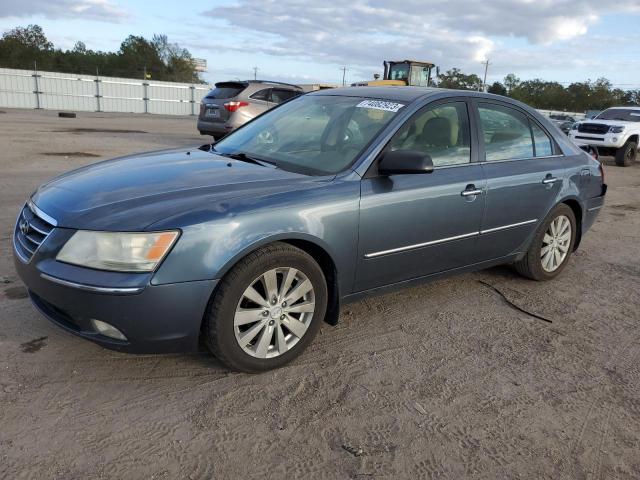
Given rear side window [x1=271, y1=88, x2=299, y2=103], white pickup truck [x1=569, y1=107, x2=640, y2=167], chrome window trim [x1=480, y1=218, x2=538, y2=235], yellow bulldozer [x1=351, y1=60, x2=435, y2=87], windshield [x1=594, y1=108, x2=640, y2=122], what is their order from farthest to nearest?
1. yellow bulldozer [x1=351, y1=60, x2=435, y2=87]
2. windshield [x1=594, y1=108, x2=640, y2=122]
3. white pickup truck [x1=569, y1=107, x2=640, y2=167]
4. rear side window [x1=271, y1=88, x2=299, y2=103]
5. chrome window trim [x1=480, y1=218, x2=538, y2=235]

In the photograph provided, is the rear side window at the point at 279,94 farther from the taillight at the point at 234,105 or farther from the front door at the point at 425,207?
the front door at the point at 425,207

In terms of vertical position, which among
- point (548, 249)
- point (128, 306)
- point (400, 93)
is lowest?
point (548, 249)

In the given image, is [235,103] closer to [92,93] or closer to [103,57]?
[92,93]

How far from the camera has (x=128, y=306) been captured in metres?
2.58

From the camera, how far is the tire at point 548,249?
4.63 m

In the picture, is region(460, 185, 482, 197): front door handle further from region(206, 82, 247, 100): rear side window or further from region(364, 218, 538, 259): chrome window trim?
region(206, 82, 247, 100): rear side window

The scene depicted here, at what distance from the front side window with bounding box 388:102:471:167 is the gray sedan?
12mm

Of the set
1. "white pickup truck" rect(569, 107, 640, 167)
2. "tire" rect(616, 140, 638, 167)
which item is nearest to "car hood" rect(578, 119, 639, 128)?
"white pickup truck" rect(569, 107, 640, 167)

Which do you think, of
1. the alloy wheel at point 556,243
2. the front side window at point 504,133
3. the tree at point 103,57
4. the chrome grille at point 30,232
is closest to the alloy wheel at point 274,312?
the chrome grille at point 30,232

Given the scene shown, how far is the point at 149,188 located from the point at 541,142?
11.0ft

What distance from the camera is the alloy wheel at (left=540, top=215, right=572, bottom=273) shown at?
15.6 ft

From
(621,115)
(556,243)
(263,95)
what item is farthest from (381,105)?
(621,115)

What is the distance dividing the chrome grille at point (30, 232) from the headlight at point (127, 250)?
34cm

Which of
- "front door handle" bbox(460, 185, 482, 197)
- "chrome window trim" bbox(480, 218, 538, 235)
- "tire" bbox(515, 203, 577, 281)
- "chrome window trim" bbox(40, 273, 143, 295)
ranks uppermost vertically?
"front door handle" bbox(460, 185, 482, 197)
